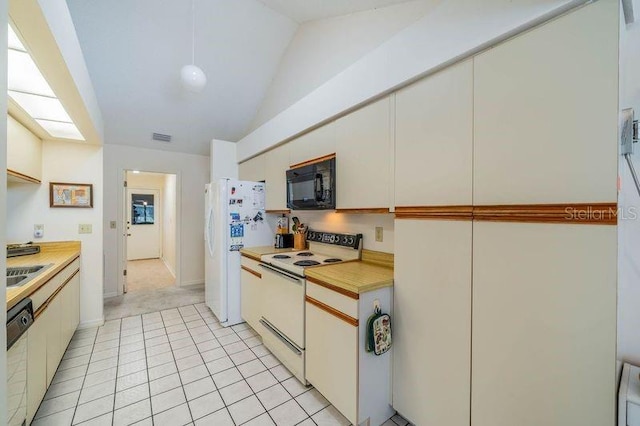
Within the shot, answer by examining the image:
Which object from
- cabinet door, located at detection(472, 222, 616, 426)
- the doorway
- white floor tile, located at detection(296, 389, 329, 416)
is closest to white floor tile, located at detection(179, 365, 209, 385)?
white floor tile, located at detection(296, 389, 329, 416)

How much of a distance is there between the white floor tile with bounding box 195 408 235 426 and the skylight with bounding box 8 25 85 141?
7.73ft

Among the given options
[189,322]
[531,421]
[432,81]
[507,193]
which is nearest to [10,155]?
[189,322]

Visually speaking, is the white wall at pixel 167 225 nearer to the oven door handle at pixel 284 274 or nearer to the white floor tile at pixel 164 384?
the white floor tile at pixel 164 384

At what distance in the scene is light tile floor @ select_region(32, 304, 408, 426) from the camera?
1.68m

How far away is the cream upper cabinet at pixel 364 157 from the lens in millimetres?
1772

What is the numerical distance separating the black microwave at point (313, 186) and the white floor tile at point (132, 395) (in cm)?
Answer: 195

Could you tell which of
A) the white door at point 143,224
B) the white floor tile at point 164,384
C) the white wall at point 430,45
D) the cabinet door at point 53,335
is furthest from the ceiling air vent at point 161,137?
the white door at point 143,224

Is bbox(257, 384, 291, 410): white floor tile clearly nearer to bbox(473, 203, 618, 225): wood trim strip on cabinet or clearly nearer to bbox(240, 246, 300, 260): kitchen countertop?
bbox(240, 246, 300, 260): kitchen countertop

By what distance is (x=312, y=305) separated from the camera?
6.12ft

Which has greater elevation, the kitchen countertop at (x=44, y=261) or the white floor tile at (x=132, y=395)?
the kitchen countertop at (x=44, y=261)

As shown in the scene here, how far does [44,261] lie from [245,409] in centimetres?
221

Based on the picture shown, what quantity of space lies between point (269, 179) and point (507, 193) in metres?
2.59

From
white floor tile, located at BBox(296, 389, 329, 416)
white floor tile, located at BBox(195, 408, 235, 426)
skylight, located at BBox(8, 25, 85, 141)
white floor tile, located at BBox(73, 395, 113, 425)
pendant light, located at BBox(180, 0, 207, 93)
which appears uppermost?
pendant light, located at BBox(180, 0, 207, 93)

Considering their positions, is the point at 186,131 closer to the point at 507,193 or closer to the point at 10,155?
the point at 10,155
